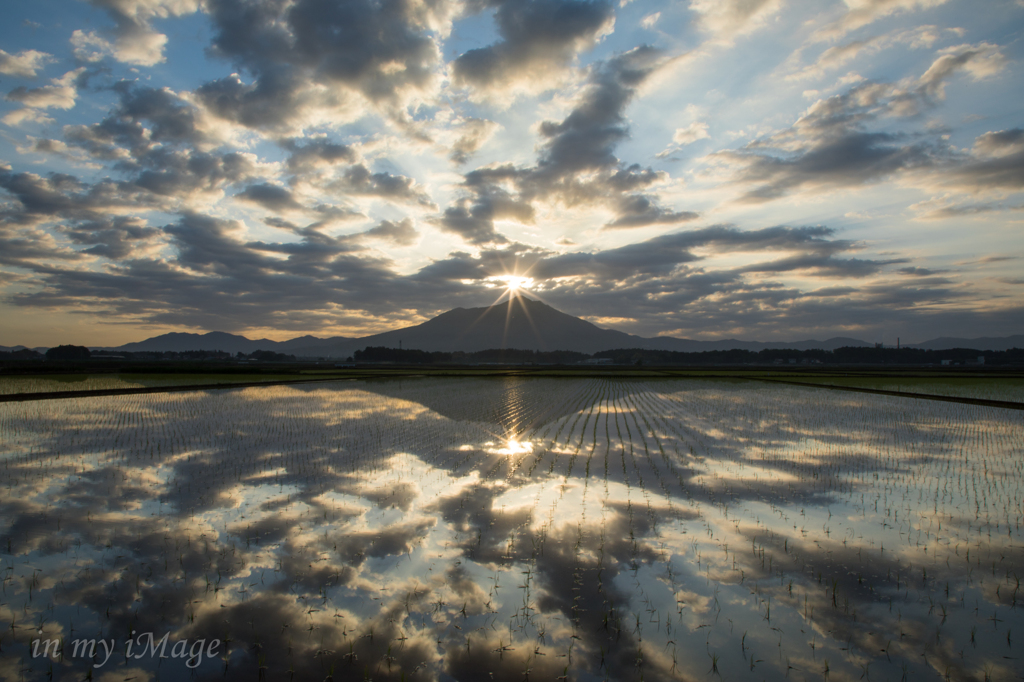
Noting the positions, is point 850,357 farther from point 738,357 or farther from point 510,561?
point 510,561

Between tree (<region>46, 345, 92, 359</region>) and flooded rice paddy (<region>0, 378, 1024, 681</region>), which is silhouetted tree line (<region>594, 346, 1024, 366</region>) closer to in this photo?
flooded rice paddy (<region>0, 378, 1024, 681</region>)

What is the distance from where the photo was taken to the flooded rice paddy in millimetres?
4266

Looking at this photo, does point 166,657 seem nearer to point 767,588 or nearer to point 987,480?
point 767,588

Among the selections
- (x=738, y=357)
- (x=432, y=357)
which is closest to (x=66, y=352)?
(x=432, y=357)

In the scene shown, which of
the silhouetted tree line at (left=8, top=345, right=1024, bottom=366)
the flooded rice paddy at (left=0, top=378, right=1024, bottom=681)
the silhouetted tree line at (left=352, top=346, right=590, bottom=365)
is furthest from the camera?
the silhouetted tree line at (left=352, top=346, right=590, bottom=365)

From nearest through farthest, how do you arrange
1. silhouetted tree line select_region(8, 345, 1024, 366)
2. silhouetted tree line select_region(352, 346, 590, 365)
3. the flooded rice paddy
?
the flooded rice paddy → silhouetted tree line select_region(8, 345, 1024, 366) → silhouetted tree line select_region(352, 346, 590, 365)

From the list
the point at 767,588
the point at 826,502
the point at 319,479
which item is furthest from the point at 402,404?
the point at 767,588

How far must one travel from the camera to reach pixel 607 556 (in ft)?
20.7

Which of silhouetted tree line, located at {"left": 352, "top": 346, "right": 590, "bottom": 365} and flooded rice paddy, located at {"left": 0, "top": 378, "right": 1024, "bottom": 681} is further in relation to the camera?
silhouetted tree line, located at {"left": 352, "top": 346, "right": 590, "bottom": 365}

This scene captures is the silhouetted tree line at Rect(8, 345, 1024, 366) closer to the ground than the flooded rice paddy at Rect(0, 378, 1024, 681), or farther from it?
farther from it

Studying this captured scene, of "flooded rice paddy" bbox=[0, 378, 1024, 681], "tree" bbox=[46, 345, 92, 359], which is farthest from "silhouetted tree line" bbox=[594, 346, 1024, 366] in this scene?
"tree" bbox=[46, 345, 92, 359]

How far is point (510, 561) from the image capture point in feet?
20.1

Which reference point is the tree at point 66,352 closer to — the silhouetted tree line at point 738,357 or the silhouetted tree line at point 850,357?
the silhouetted tree line at point 738,357

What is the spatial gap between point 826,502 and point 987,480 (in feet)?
15.9
